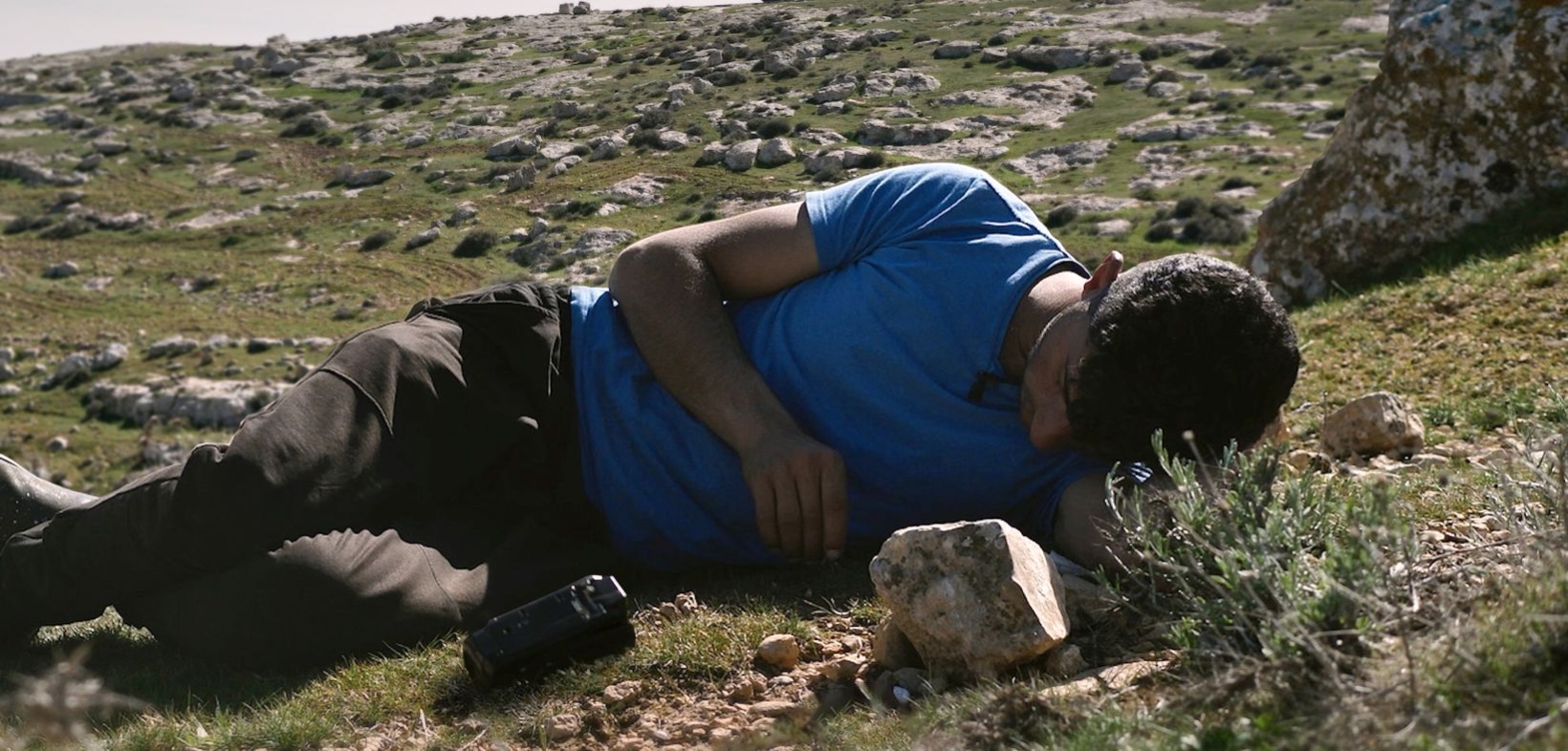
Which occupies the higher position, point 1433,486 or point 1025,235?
point 1025,235

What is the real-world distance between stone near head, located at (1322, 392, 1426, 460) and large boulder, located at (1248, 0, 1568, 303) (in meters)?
4.90

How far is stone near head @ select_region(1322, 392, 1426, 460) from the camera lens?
573cm

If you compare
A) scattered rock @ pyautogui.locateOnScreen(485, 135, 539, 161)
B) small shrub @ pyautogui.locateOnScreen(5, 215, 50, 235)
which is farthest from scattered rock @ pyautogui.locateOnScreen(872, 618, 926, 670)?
small shrub @ pyautogui.locateOnScreen(5, 215, 50, 235)

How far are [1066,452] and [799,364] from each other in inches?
38.0

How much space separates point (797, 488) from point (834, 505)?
13 centimetres

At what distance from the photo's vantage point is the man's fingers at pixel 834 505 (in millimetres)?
4348

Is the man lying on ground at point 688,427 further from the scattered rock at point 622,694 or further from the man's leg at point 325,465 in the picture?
the scattered rock at point 622,694

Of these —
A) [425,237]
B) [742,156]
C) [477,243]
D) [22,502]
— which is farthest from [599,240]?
[22,502]

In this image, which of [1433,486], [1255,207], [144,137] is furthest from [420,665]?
[144,137]

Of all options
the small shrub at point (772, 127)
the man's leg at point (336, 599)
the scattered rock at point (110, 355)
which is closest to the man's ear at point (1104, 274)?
the man's leg at point (336, 599)

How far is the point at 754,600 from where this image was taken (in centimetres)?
430

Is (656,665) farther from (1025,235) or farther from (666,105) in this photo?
(666,105)

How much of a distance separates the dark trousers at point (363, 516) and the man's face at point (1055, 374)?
1615 mm

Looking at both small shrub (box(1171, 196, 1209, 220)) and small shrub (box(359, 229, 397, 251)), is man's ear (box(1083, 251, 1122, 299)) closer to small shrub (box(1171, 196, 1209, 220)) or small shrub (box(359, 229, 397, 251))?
small shrub (box(1171, 196, 1209, 220))
